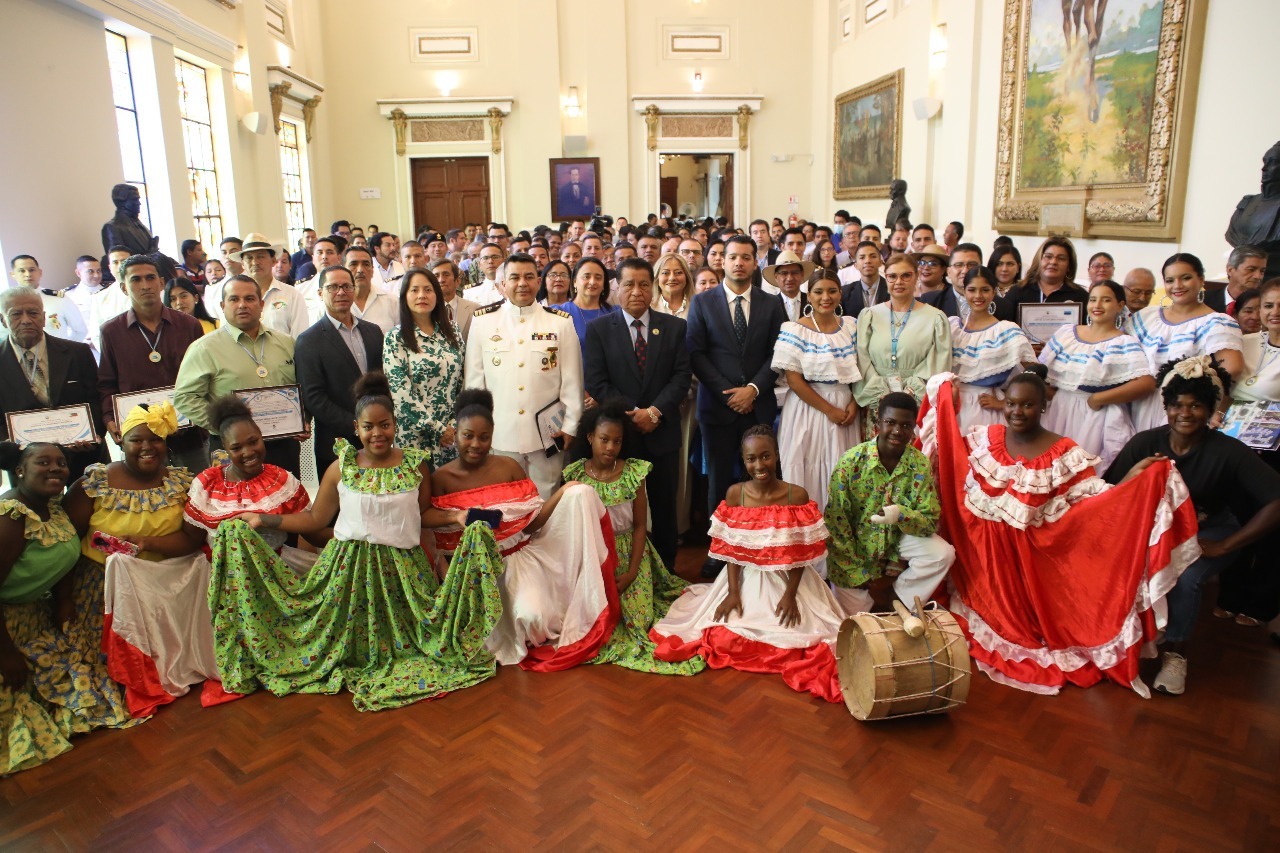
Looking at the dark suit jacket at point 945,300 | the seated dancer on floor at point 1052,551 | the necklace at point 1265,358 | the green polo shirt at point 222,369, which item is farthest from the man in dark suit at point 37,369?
the necklace at point 1265,358

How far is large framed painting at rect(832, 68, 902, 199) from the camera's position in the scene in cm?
1302

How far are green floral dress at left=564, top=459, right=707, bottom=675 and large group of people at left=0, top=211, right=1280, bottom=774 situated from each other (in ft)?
0.07

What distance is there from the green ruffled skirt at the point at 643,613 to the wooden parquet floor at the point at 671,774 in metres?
0.13

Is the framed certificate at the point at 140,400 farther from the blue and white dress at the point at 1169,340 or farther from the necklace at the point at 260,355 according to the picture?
the blue and white dress at the point at 1169,340

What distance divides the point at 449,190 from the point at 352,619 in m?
14.6

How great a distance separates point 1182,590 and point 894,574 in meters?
1.17

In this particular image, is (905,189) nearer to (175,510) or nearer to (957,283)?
(957,283)

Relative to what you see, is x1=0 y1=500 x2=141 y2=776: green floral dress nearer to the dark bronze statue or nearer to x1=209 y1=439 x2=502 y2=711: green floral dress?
x1=209 y1=439 x2=502 y2=711: green floral dress

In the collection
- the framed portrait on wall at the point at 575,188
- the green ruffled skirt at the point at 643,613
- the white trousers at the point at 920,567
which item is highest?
the framed portrait on wall at the point at 575,188

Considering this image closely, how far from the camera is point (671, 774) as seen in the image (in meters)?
2.88

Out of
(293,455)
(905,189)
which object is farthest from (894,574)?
(905,189)

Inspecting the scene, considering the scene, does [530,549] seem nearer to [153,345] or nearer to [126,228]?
[153,345]

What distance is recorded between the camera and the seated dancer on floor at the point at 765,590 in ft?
11.9

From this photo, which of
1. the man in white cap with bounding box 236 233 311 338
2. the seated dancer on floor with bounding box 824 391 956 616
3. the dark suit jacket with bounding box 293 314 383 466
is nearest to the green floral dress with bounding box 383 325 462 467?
the dark suit jacket with bounding box 293 314 383 466
